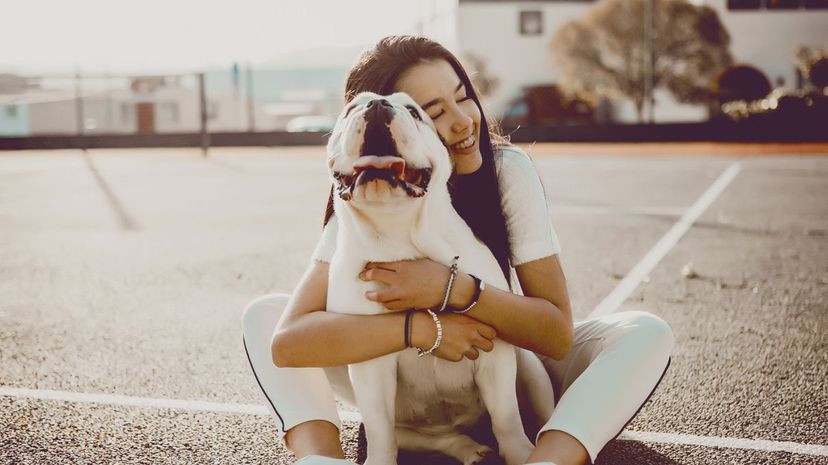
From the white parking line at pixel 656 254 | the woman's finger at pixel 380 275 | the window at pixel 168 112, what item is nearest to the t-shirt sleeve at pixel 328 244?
the woman's finger at pixel 380 275

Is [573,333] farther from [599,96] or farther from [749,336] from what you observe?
[599,96]

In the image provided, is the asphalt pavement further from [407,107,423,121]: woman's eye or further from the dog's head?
[407,107,423,121]: woman's eye

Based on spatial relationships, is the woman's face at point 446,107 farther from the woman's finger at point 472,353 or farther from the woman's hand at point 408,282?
the woman's finger at point 472,353

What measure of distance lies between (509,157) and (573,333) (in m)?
0.60

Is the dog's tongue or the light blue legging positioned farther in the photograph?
the light blue legging

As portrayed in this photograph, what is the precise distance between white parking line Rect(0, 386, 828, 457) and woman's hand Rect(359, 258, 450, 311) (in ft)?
3.08

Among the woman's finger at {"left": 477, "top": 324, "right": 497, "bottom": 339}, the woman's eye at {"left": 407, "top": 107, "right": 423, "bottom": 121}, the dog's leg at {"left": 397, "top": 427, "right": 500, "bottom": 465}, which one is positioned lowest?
the dog's leg at {"left": 397, "top": 427, "right": 500, "bottom": 465}

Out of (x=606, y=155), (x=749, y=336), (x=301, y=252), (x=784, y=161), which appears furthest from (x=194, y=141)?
(x=749, y=336)

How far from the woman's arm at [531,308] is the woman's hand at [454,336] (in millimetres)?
37

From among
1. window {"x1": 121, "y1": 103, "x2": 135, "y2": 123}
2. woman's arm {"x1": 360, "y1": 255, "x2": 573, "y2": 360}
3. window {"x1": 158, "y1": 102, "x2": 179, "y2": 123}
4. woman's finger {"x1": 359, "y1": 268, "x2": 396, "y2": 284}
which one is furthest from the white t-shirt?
window {"x1": 158, "y1": 102, "x2": 179, "y2": 123}

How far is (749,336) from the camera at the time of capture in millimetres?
4148

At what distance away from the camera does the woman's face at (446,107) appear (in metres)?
2.61

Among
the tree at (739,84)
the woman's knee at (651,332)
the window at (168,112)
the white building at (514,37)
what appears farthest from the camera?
the window at (168,112)

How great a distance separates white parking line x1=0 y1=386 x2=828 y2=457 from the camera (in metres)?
2.77
